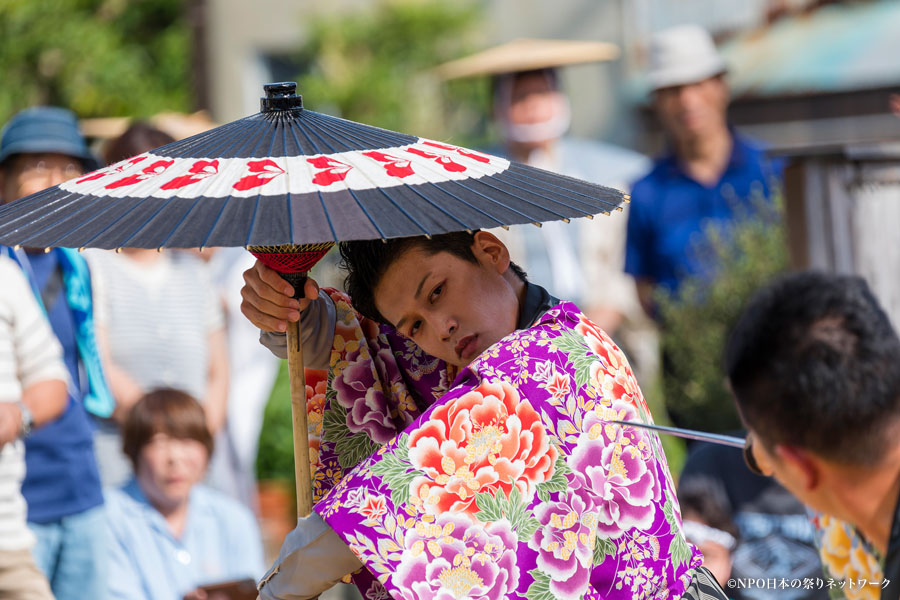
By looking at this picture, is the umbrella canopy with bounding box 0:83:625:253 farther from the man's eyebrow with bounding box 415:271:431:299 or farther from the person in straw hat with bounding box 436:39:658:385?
the person in straw hat with bounding box 436:39:658:385

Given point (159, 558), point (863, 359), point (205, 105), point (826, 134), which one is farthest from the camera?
point (205, 105)

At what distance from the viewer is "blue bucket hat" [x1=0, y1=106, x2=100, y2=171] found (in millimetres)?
3844

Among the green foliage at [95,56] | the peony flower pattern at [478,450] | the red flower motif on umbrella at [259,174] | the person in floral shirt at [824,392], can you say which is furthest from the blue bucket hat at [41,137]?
the green foliage at [95,56]

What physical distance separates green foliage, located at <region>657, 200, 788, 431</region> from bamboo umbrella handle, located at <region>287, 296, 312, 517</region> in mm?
3157

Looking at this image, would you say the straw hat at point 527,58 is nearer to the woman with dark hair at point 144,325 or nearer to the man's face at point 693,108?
the man's face at point 693,108

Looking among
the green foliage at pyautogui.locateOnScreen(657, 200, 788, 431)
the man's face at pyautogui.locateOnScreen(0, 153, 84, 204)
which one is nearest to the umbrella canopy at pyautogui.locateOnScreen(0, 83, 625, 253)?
the man's face at pyautogui.locateOnScreen(0, 153, 84, 204)

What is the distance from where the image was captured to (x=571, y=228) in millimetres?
5535

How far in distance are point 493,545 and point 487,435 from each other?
0.18 meters

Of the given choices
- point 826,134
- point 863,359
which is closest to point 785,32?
point 826,134

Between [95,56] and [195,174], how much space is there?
10.5 metres

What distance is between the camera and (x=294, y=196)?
6.61 ft

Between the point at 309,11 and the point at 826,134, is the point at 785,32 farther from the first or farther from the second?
the point at 309,11

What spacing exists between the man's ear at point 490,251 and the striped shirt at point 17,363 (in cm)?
166

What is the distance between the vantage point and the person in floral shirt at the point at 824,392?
199 cm
